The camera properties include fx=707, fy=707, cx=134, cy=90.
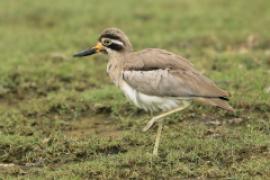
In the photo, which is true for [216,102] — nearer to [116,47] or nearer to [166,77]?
[166,77]

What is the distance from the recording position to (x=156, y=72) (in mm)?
7230

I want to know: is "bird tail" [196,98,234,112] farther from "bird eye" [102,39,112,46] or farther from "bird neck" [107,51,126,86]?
"bird eye" [102,39,112,46]

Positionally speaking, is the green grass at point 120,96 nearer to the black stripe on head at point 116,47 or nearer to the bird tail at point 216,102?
the bird tail at point 216,102

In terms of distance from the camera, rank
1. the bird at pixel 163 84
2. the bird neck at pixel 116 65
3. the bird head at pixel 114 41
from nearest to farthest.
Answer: the bird at pixel 163 84 → the bird neck at pixel 116 65 → the bird head at pixel 114 41

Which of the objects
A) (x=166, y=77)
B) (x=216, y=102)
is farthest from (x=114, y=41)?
(x=216, y=102)

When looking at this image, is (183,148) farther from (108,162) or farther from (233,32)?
(233,32)

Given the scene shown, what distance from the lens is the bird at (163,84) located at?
7.07m

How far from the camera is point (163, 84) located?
712 cm

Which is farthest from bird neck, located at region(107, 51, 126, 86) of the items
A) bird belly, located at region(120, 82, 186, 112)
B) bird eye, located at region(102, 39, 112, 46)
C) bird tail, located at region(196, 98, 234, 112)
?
bird tail, located at region(196, 98, 234, 112)

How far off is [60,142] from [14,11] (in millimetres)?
6695

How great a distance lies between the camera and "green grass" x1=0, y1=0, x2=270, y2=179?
7012mm

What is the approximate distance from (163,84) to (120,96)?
83.5 inches

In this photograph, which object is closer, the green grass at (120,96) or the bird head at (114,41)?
the green grass at (120,96)

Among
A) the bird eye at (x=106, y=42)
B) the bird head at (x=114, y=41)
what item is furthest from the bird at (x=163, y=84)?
the bird eye at (x=106, y=42)
